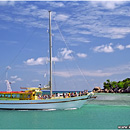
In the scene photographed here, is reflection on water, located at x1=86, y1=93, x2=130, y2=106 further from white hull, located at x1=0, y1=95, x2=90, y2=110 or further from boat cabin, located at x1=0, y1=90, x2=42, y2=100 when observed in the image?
boat cabin, located at x1=0, y1=90, x2=42, y2=100

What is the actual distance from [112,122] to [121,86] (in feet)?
567

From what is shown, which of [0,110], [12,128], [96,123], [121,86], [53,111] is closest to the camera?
[12,128]

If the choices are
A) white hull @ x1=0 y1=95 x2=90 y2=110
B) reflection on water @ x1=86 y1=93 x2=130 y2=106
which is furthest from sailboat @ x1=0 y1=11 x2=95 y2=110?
reflection on water @ x1=86 y1=93 x2=130 y2=106

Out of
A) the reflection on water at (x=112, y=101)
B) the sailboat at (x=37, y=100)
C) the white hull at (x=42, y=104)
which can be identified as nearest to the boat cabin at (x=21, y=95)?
the sailboat at (x=37, y=100)

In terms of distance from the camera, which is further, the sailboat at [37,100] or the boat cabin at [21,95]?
the boat cabin at [21,95]

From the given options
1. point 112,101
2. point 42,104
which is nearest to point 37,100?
point 42,104

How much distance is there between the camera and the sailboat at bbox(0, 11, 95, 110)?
39062mm

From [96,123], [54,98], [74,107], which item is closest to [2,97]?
[54,98]

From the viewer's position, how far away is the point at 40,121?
29.6m

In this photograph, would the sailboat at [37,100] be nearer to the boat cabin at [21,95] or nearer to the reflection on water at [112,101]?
the boat cabin at [21,95]

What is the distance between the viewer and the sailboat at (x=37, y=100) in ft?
128

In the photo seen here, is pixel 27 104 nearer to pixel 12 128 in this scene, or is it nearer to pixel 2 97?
pixel 2 97

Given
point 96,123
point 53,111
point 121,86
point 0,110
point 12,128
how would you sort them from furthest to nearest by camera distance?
point 121,86 < point 0,110 < point 53,111 < point 96,123 < point 12,128

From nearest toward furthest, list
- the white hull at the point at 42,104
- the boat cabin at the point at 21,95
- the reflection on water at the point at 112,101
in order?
1. the white hull at the point at 42,104
2. the boat cabin at the point at 21,95
3. the reflection on water at the point at 112,101
